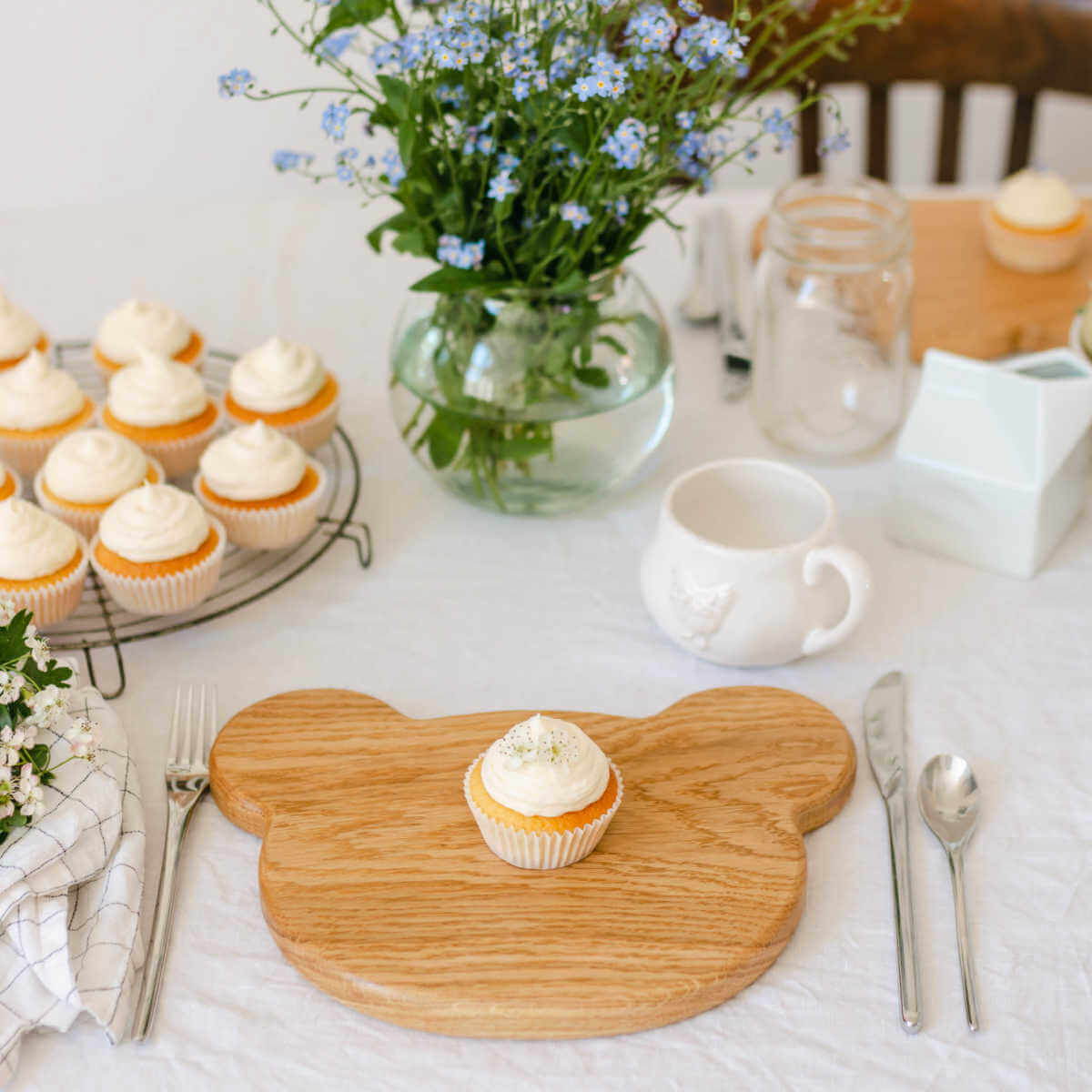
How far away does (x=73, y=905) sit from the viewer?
2.56 feet

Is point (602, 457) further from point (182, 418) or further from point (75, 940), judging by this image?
point (75, 940)

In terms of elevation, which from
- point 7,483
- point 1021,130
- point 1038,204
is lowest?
point 1021,130

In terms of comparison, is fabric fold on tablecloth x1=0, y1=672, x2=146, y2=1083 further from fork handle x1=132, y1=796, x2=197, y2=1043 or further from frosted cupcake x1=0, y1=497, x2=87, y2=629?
frosted cupcake x1=0, y1=497, x2=87, y2=629

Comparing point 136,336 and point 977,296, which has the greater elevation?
point 136,336

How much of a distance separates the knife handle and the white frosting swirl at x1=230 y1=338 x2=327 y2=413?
1.96ft

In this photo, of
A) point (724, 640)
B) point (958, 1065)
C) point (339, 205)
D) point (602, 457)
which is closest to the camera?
point (958, 1065)

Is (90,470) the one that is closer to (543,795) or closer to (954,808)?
(543,795)

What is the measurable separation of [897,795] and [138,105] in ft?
5.89

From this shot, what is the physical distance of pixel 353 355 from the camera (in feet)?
4.46

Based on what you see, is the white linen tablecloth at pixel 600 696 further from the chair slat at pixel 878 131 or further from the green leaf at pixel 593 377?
the chair slat at pixel 878 131

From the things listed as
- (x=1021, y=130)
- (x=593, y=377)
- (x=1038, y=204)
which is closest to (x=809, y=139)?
(x=1021, y=130)

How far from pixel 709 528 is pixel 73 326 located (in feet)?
Answer: 2.51

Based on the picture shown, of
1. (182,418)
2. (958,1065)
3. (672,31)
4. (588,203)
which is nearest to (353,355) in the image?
(182,418)

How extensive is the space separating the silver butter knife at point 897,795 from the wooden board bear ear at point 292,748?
1.06ft
